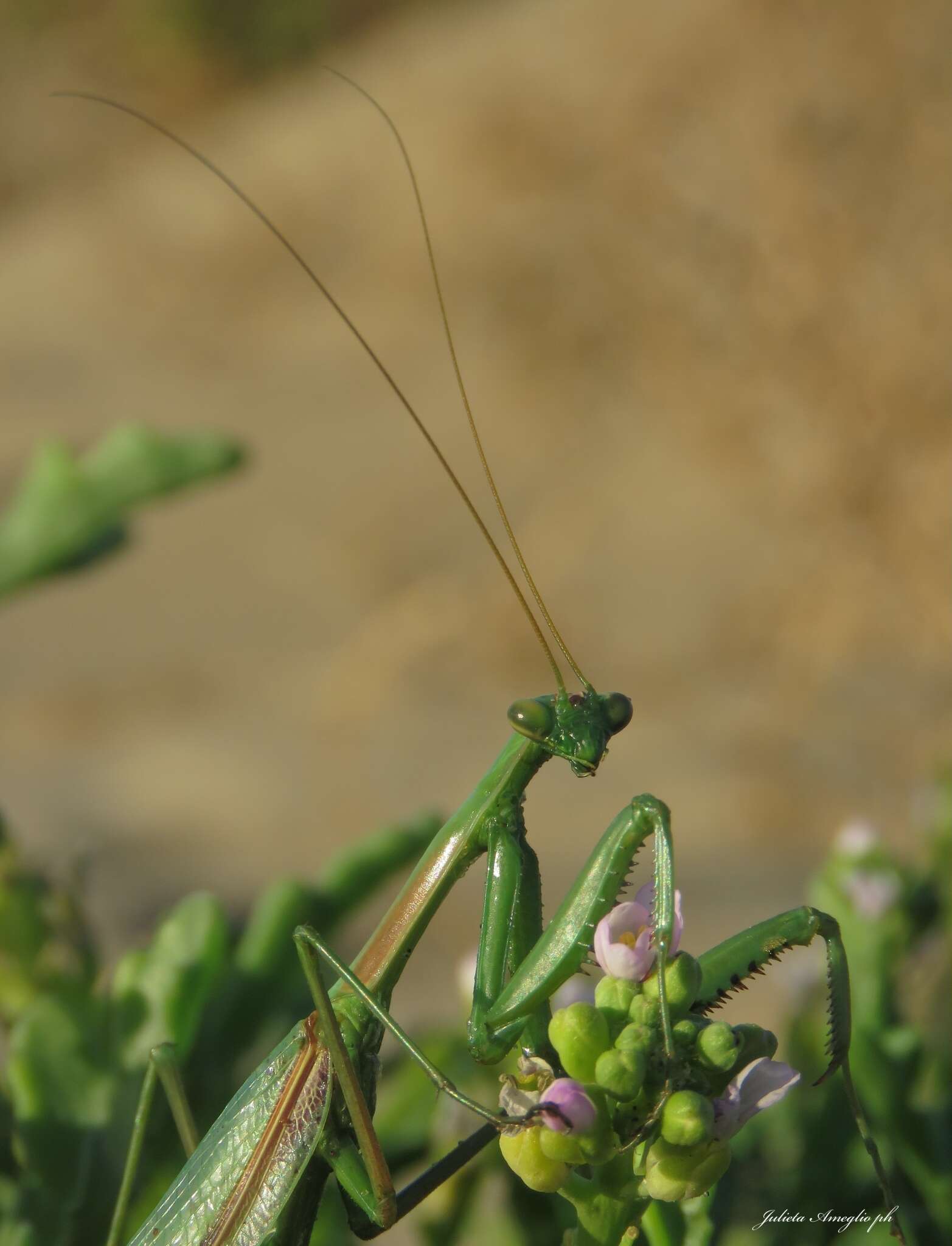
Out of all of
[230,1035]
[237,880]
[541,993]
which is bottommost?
[237,880]

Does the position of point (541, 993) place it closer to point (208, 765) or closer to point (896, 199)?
point (208, 765)

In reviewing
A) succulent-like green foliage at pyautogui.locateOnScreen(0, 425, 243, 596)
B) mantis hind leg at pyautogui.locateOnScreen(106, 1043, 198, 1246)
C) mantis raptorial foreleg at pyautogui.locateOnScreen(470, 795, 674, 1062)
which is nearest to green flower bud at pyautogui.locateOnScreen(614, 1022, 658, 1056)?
mantis raptorial foreleg at pyautogui.locateOnScreen(470, 795, 674, 1062)

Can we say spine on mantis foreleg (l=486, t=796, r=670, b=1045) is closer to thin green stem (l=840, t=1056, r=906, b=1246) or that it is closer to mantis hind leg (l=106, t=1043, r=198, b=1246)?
thin green stem (l=840, t=1056, r=906, b=1246)

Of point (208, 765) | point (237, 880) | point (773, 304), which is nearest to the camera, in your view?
point (237, 880)

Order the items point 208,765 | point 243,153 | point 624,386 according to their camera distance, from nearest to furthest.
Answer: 1. point 208,765
2. point 624,386
3. point 243,153

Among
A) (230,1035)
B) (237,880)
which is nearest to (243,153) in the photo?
(237,880)

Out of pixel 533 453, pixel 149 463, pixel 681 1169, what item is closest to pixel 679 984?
pixel 681 1169

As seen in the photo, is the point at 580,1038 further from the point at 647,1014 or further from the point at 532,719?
the point at 532,719

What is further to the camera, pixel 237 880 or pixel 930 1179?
pixel 237 880
